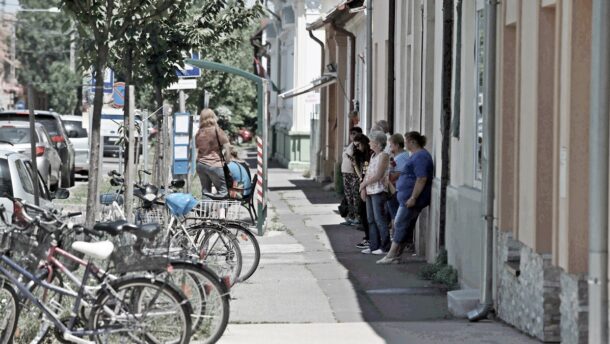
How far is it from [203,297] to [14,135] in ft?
60.4

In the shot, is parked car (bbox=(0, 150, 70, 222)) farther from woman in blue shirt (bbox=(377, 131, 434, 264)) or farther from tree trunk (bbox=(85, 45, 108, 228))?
woman in blue shirt (bbox=(377, 131, 434, 264))

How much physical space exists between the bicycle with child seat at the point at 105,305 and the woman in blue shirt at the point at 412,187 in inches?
310

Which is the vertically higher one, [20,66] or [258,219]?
[20,66]

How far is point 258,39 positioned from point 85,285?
55.4 m

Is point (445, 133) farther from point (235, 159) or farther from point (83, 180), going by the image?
point (83, 180)

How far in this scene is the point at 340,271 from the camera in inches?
632

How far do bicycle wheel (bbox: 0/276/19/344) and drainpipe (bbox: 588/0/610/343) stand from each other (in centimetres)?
359

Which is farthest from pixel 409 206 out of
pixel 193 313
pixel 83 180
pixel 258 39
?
pixel 258 39

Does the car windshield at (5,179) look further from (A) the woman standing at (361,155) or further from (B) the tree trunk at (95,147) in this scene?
(A) the woman standing at (361,155)

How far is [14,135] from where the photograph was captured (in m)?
26.6

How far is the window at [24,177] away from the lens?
15.4 meters

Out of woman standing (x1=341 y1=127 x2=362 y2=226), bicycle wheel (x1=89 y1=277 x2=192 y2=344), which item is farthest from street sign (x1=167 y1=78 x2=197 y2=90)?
bicycle wheel (x1=89 y1=277 x2=192 y2=344)

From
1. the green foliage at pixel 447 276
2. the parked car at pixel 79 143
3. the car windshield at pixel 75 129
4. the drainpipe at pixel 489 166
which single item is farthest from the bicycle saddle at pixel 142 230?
the car windshield at pixel 75 129

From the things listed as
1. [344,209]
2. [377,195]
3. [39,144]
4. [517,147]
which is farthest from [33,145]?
A: [39,144]
